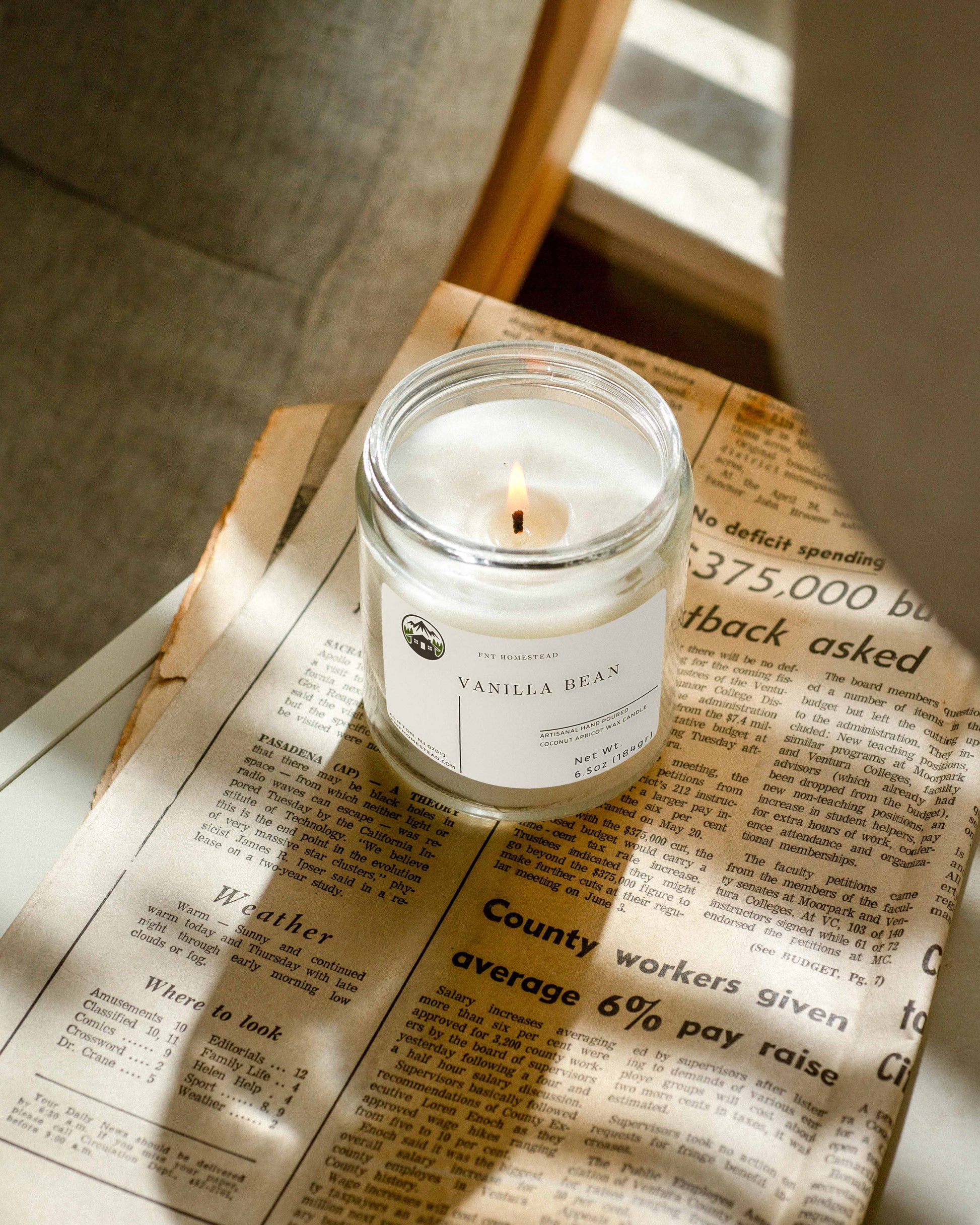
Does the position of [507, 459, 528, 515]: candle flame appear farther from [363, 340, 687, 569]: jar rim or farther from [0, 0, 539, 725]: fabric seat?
[0, 0, 539, 725]: fabric seat

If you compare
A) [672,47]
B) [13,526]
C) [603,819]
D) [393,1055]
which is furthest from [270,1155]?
[672,47]

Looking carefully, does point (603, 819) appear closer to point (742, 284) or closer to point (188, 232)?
point (188, 232)

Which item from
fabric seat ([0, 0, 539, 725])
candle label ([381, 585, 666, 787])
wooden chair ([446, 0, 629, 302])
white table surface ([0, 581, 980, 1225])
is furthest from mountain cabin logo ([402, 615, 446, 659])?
wooden chair ([446, 0, 629, 302])

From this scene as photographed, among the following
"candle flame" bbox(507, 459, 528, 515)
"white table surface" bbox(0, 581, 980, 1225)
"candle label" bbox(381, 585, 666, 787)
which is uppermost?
"candle flame" bbox(507, 459, 528, 515)

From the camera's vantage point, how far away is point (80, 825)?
403mm

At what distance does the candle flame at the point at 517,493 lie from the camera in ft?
1.19

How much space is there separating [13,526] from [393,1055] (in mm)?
483

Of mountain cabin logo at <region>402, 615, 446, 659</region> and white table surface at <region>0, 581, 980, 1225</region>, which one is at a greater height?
mountain cabin logo at <region>402, 615, 446, 659</region>

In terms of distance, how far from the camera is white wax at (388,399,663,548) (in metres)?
0.36

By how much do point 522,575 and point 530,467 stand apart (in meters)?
0.07

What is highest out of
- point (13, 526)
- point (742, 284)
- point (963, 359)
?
point (963, 359)

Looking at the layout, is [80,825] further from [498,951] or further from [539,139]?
[539,139]

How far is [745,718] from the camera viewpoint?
0.44 metres

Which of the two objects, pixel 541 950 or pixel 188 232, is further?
pixel 188 232
